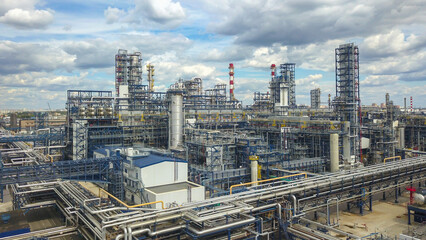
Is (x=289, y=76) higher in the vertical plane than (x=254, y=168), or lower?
higher

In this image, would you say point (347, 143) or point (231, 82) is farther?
point (231, 82)

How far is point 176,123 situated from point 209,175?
13.4 metres

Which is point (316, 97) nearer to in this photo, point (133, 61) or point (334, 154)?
point (133, 61)

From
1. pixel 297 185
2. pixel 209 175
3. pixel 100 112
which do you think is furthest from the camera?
pixel 100 112

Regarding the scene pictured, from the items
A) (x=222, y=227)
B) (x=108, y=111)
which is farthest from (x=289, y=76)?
(x=222, y=227)

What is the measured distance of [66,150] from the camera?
42719 millimetres

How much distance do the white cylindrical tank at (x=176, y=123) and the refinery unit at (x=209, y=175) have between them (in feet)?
0.46

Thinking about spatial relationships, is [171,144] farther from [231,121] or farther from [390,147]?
[390,147]

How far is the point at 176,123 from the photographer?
41.5m

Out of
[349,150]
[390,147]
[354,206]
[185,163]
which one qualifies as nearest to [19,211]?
[185,163]

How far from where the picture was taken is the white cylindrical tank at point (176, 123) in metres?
41.4

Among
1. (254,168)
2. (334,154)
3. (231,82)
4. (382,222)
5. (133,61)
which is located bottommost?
(382,222)

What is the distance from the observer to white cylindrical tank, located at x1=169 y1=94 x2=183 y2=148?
136ft

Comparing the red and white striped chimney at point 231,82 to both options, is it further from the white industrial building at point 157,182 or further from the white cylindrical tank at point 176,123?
the white industrial building at point 157,182
